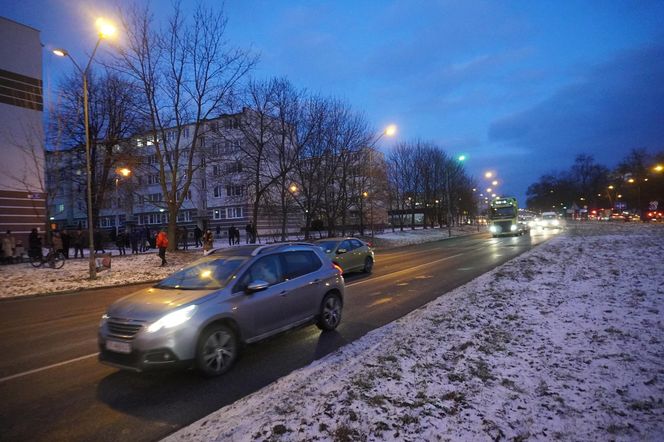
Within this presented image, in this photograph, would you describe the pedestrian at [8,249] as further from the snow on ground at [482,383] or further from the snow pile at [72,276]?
the snow on ground at [482,383]

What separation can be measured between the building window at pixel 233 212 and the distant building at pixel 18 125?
3079 centimetres

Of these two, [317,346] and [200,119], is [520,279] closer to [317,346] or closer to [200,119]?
[317,346]

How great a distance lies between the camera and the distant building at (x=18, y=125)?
28.4 m

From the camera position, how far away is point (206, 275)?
19.4ft

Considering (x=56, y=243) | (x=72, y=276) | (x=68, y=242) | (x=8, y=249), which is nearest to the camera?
(x=72, y=276)

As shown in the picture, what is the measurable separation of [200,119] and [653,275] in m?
23.4

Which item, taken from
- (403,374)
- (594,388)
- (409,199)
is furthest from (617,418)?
(409,199)

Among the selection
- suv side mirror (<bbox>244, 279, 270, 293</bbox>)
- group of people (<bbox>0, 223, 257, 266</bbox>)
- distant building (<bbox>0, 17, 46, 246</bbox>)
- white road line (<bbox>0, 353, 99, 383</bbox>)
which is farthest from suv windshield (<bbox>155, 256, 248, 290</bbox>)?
distant building (<bbox>0, 17, 46, 246</bbox>)

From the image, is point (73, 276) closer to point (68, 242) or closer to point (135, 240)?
point (68, 242)

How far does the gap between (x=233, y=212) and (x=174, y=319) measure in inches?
2268

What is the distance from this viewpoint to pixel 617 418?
3.47m

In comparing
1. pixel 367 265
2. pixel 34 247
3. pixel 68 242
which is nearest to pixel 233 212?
pixel 68 242

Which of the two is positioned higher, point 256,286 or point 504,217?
point 504,217

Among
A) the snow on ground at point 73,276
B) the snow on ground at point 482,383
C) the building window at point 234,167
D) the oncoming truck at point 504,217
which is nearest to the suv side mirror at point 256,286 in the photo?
the snow on ground at point 482,383
